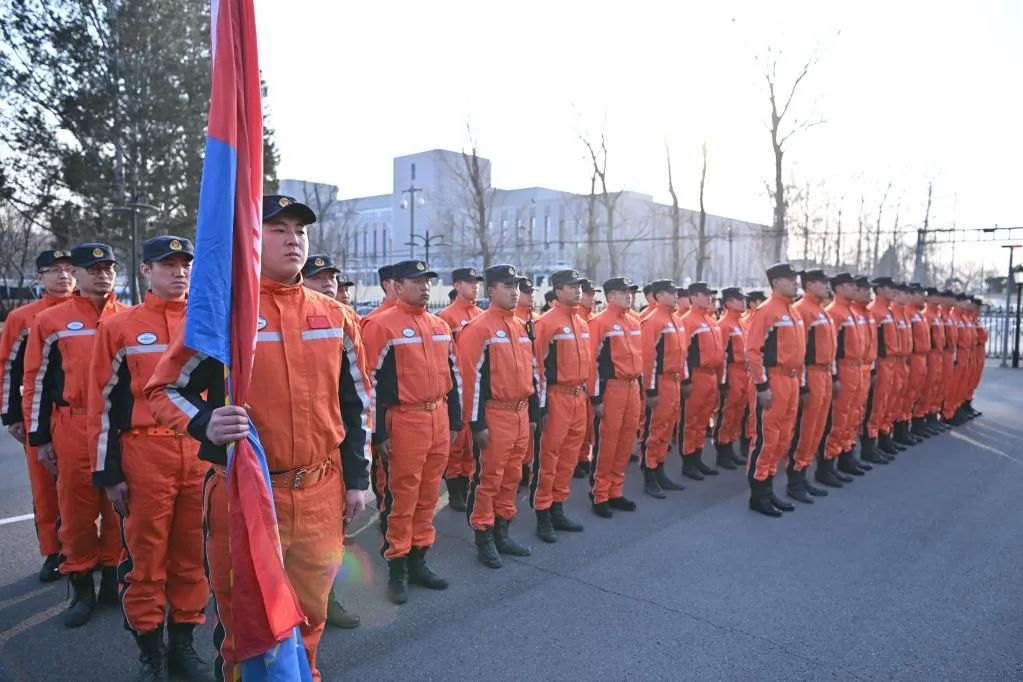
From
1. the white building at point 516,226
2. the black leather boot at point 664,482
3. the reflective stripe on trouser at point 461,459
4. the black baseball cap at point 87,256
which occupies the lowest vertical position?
the black leather boot at point 664,482

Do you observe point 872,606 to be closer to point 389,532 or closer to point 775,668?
point 775,668

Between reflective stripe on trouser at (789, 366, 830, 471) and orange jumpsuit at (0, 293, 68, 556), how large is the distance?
6585mm

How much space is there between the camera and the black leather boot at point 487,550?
16.8ft

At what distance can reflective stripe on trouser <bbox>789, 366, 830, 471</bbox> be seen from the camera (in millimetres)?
6953

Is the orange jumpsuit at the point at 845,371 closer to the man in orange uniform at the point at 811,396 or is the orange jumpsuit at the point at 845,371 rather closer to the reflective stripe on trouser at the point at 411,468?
the man in orange uniform at the point at 811,396

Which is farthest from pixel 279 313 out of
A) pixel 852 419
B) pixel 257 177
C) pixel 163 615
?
pixel 852 419

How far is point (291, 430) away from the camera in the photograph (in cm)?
272

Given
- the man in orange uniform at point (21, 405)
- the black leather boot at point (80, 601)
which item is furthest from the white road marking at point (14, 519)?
the black leather boot at point (80, 601)

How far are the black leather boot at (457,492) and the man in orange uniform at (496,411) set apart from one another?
1.33 metres

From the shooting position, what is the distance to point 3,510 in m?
6.43

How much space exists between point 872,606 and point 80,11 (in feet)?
89.8

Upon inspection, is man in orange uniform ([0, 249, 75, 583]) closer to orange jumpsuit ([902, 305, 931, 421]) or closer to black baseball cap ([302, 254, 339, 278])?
black baseball cap ([302, 254, 339, 278])

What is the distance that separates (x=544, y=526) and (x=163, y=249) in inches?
145

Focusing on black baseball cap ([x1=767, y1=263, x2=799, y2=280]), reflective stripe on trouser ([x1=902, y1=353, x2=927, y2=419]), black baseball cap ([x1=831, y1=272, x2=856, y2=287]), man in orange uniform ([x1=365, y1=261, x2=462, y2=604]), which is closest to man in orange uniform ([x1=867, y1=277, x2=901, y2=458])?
reflective stripe on trouser ([x1=902, y1=353, x2=927, y2=419])
